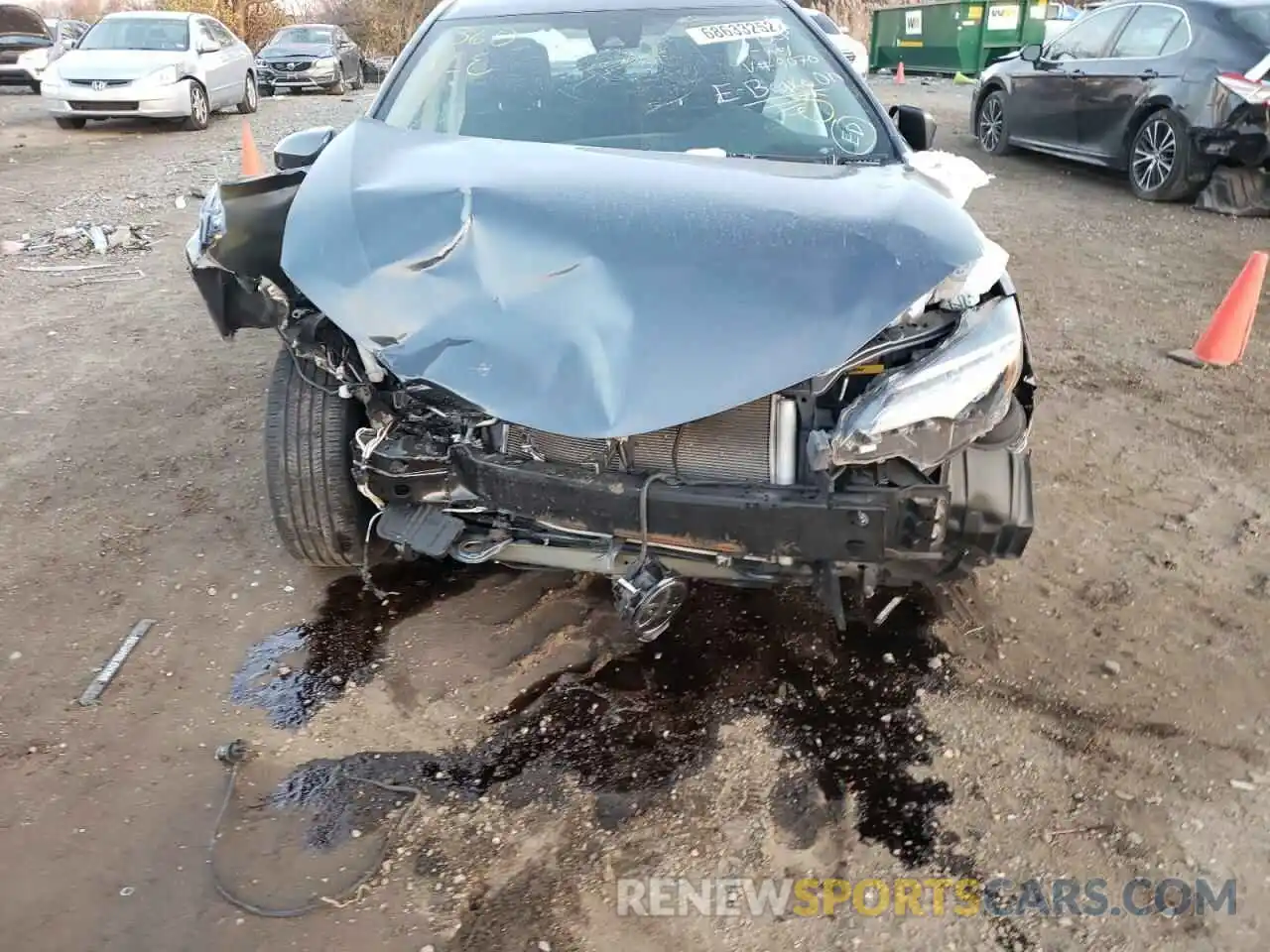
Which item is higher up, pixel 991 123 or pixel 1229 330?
pixel 991 123

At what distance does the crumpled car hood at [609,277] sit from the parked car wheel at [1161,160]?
20.8 ft

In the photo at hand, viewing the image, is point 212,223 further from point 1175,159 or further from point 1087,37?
point 1087,37

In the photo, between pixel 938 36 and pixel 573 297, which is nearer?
pixel 573 297

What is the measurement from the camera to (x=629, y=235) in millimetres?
2484

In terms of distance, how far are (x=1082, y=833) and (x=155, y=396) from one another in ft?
14.3

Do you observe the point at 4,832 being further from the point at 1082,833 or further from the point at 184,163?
the point at 184,163

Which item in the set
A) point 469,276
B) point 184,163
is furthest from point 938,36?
point 469,276

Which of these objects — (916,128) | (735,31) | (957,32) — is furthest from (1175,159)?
(957,32)

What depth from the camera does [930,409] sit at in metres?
2.29

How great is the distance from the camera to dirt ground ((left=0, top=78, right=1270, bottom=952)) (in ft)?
7.18

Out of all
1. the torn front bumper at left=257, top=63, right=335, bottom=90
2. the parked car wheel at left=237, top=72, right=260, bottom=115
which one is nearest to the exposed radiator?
the parked car wheel at left=237, top=72, right=260, bottom=115

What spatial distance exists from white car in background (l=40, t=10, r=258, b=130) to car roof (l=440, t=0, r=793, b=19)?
33.3 ft

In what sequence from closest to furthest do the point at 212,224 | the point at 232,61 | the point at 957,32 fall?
the point at 212,224
the point at 232,61
the point at 957,32

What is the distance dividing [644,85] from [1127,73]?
6474 mm
